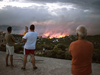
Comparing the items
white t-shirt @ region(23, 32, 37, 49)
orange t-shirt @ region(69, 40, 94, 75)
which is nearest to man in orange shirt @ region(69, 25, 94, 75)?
orange t-shirt @ region(69, 40, 94, 75)

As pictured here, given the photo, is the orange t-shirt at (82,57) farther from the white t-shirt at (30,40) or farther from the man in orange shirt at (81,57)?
the white t-shirt at (30,40)

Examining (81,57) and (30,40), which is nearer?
(81,57)

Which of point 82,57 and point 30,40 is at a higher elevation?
point 30,40

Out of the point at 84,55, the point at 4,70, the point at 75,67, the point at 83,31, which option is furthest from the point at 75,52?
the point at 4,70

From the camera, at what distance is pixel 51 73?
4402mm

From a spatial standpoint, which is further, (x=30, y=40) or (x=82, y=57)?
(x=30, y=40)

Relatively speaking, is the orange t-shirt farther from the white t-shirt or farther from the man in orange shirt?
the white t-shirt

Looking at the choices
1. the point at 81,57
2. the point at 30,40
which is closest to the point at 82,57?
the point at 81,57

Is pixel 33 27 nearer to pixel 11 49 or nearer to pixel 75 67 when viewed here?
pixel 11 49

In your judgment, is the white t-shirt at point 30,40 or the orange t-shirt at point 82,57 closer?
the orange t-shirt at point 82,57

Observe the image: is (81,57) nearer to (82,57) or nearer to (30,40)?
(82,57)

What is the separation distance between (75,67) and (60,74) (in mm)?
2278

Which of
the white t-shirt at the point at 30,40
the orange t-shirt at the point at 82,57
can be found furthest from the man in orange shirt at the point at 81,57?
the white t-shirt at the point at 30,40

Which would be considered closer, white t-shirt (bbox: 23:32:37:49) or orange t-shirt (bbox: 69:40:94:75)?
orange t-shirt (bbox: 69:40:94:75)
